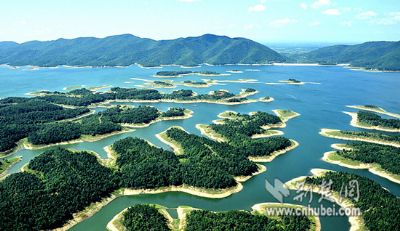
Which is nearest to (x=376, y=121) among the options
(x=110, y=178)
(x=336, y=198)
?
(x=336, y=198)

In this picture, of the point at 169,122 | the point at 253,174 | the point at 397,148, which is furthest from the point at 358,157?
the point at 169,122

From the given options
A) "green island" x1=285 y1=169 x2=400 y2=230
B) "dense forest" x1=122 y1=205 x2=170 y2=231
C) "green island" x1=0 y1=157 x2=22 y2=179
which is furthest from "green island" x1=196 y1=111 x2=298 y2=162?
"green island" x1=0 y1=157 x2=22 y2=179

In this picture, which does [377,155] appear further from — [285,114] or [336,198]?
[285,114]

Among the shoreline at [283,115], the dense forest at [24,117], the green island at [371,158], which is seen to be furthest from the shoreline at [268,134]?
the dense forest at [24,117]

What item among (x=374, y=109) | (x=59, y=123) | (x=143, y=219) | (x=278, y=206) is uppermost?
(x=374, y=109)

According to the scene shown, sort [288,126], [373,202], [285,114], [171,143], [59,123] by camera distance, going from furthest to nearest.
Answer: [285,114] < [288,126] < [59,123] < [171,143] < [373,202]

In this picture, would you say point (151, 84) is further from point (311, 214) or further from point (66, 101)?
point (311, 214)
